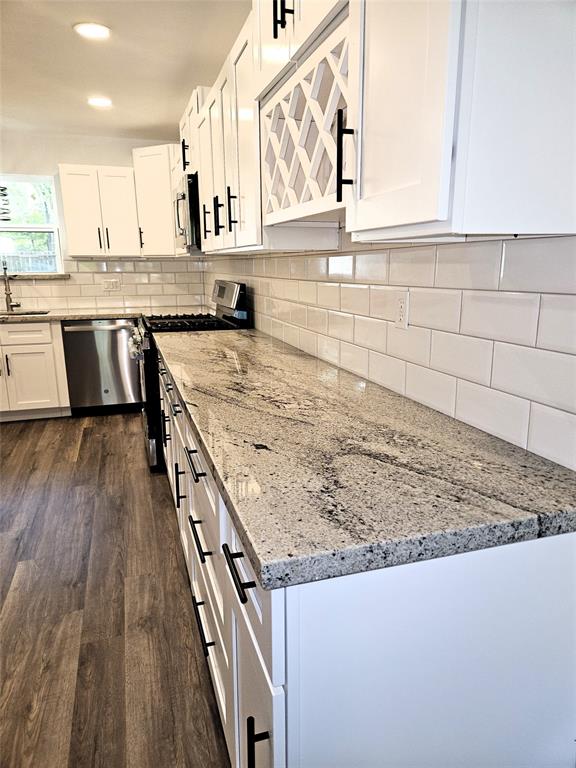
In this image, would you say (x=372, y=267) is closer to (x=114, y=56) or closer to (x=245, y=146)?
(x=245, y=146)

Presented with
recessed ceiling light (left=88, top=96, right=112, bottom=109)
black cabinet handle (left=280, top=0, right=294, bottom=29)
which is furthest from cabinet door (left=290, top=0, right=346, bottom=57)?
recessed ceiling light (left=88, top=96, right=112, bottom=109)

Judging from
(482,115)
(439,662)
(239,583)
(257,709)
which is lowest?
(257,709)

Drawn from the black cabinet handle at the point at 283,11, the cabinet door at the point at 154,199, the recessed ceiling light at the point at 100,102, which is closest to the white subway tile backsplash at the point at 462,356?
the black cabinet handle at the point at 283,11

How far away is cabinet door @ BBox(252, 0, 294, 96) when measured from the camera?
1303 millimetres

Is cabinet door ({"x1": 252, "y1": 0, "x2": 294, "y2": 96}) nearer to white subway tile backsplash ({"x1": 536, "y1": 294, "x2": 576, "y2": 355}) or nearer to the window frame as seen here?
white subway tile backsplash ({"x1": 536, "y1": 294, "x2": 576, "y2": 355})

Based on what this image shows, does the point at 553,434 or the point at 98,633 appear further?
the point at 98,633

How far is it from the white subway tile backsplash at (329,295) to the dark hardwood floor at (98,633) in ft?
4.31

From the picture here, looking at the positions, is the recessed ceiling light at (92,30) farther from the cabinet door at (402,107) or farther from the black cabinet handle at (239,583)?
the black cabinet handle at (239,583)

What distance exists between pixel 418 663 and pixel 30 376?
4.20 m

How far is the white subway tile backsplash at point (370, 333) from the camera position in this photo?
5.21 ft

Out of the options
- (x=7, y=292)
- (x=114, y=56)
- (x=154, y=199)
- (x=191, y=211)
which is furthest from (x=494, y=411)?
(x=7, y=292)

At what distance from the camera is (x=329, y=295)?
1989 millimetres

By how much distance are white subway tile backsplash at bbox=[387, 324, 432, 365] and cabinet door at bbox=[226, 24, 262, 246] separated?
1.99 feet

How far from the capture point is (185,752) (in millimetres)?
1394
